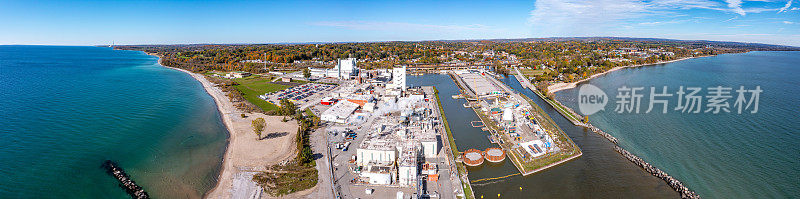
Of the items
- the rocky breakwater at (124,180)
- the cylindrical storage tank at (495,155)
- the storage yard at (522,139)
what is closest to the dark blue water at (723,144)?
the storage yard at (522,139)

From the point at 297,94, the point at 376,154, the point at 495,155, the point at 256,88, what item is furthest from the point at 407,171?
the point at 256,88

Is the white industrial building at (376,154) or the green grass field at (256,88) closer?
the white industrial building at (376,154)

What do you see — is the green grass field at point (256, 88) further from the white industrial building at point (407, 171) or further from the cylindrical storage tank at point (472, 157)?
the cylindrical storage tank at point (472, 157)

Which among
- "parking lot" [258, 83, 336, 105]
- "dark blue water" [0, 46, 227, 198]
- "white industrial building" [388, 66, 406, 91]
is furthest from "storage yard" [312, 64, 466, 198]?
"white industrial building" [388, 66, 406, 91]

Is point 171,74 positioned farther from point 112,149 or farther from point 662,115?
point 662,115

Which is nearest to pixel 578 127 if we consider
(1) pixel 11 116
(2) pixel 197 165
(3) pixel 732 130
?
(3) pixel 732 130

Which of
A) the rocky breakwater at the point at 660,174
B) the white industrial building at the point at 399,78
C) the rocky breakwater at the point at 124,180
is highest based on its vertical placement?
the white industrial building at the point at 399,78

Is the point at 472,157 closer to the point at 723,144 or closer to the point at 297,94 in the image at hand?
the point at 723,144
